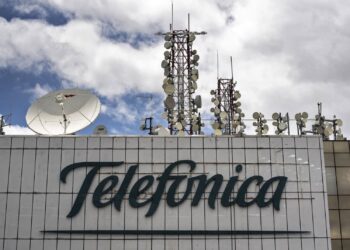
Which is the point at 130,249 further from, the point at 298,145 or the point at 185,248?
the point at 298,145

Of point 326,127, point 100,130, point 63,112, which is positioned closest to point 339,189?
point 326,127

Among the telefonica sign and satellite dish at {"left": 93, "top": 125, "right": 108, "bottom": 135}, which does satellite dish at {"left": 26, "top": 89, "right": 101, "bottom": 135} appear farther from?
the telefonica sign

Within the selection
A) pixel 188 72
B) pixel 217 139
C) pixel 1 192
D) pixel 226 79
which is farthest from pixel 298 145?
pixel 226 79

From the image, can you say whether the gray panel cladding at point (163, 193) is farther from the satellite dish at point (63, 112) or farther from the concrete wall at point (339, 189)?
the concrete wall at point (339, 189)

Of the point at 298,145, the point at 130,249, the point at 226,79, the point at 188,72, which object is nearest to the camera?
the point at 130,249

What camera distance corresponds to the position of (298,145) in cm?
2423

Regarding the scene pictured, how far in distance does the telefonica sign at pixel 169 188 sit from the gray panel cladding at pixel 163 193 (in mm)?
53

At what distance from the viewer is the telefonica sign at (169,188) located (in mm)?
23219

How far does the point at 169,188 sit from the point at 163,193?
0.42 metres

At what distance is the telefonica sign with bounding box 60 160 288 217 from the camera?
914 inches

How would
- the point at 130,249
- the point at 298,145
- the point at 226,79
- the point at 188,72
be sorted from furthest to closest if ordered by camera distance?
1. the point at 226,79
2. the point at 188,72
3. the point at 298,145
4. the point at 130,249

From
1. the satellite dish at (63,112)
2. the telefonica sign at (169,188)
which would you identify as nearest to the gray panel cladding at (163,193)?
the telefonica sign at (169,188)

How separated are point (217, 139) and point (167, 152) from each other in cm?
285

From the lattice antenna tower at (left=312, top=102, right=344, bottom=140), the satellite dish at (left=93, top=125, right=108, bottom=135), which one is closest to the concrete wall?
the lattice antenna tower at (left=312, top=102, right=344, bottom=140)
